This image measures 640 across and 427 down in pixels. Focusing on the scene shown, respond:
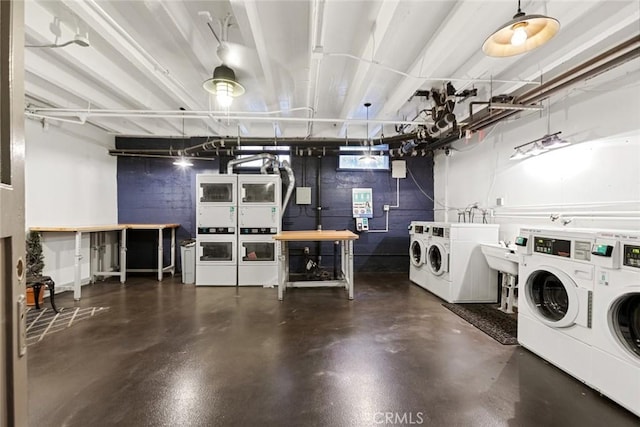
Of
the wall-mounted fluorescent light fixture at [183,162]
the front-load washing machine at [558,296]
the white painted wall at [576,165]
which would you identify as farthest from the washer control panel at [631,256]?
the wall-mounted fluorescent light fixture at [183,162]

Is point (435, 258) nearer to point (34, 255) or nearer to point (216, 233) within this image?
point (216, 233)

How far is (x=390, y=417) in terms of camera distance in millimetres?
1843

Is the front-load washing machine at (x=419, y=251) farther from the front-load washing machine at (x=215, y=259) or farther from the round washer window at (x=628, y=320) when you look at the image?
the front-load washing machine at (x=215, y=259)

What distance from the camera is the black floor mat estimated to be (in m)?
2.98

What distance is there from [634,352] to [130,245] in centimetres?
726

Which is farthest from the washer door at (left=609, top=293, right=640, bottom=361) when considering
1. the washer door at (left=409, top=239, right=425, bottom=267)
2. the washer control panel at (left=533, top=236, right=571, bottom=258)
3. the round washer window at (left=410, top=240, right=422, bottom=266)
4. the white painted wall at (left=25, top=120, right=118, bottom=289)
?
the white painted wall at (left=25, top=120, right=118, bottom=289)

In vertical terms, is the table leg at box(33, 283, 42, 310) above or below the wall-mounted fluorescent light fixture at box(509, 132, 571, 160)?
below

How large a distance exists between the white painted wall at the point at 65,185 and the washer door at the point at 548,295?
6.47 metres

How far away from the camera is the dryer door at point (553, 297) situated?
219 centimetres

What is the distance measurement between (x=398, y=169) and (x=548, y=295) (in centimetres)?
389

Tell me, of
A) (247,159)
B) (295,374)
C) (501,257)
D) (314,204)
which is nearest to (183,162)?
(247,159)

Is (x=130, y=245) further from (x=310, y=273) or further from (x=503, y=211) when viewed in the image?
(x=503, y=211)

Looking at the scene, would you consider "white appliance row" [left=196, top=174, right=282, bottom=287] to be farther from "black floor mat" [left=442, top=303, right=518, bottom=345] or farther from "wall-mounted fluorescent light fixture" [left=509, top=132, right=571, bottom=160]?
"wall-mounted fluorescent light fixture" [left=509, top=132, right=571, bottom=160]

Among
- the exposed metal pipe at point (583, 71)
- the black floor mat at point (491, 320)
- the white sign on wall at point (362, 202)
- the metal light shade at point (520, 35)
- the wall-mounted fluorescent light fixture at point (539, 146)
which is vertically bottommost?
the black floor mat at point (491, 320)
